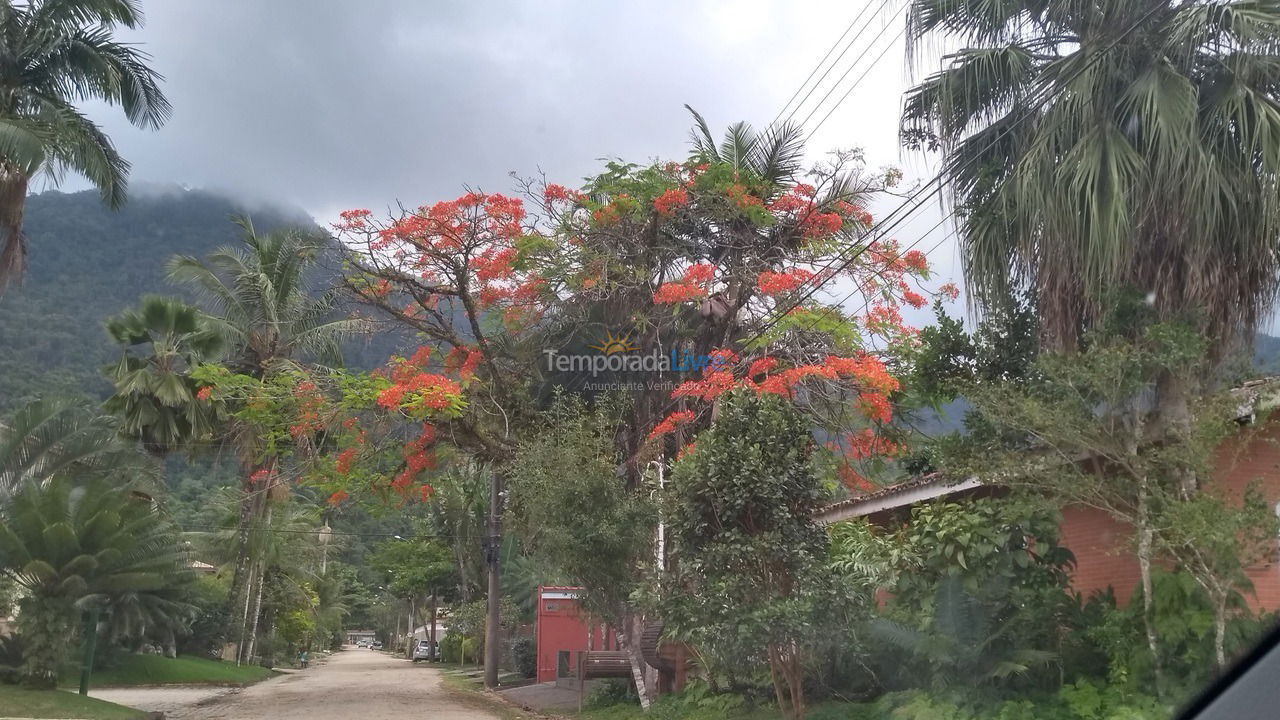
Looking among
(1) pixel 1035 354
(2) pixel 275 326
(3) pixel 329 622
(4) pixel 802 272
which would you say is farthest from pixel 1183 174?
(3) pixel 329 622

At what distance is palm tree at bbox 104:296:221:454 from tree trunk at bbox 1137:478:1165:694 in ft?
75.7

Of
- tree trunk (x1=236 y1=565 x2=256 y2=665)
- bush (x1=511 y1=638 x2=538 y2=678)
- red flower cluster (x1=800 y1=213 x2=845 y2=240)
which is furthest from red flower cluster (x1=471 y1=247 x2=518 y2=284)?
tree trunk (x1=236 y1=565 x2=256 y2=665)

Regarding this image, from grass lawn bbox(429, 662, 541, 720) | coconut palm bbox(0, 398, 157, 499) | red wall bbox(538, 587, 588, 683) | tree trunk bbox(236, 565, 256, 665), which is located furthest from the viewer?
tree trunk bbox(236, 565, 256, 665)

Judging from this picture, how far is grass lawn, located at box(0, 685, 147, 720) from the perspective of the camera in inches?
678

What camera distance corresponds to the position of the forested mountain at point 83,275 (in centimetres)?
5146

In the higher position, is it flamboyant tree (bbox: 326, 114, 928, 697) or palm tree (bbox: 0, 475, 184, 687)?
flamboyant tree (bbox: 326, 114, 928, 697)

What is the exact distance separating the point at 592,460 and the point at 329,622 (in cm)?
5975

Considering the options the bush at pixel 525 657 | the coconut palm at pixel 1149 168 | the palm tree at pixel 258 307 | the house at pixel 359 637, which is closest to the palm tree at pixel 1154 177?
the coconut palm at pixel 1149 168

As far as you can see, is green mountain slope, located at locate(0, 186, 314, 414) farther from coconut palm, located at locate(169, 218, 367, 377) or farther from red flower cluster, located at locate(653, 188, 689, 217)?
red flower cluster, located at locate(653, 188, 689, 217)

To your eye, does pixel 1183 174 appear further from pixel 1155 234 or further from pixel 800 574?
pixel 800 574

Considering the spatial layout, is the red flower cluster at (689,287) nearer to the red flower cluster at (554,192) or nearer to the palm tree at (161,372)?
the red flower cluster at (554,192)

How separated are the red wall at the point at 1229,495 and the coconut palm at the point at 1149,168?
118cm

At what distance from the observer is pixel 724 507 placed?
486 inches

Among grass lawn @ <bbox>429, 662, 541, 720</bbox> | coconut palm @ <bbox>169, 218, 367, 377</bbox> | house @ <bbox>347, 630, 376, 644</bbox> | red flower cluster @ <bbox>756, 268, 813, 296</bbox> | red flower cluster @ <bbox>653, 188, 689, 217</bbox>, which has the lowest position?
grass lawn @ <bbox>429, 662, 541, 720</bbox>
